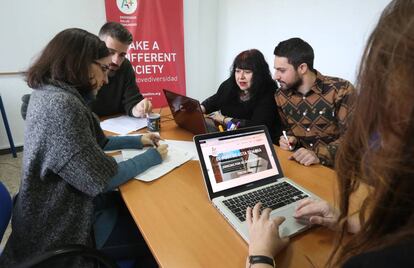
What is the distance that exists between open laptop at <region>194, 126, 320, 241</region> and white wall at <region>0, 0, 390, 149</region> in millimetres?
1339

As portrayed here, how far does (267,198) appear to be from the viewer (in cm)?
87

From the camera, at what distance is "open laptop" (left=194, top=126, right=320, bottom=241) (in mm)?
842

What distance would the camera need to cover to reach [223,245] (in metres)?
0.71

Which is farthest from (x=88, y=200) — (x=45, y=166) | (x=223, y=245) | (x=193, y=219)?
(x=223, y=245)

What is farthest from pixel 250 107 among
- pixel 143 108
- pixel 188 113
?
pixel 143 108

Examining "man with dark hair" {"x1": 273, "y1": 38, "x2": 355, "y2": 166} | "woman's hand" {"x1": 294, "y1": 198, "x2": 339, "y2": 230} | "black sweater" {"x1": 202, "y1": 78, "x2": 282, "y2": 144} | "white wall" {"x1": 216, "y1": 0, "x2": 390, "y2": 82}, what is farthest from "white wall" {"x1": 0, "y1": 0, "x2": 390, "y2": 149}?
"woman's hand" {"x1": 294, "y1": 198, "x2": 339, "y2": 230}

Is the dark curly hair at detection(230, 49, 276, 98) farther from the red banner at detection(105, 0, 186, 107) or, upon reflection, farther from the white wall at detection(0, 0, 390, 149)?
the red banner at detection(105, 0, 186, 107)

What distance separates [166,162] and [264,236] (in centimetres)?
62

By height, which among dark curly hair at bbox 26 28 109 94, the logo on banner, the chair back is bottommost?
the chair back

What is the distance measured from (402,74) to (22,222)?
1.14 metres

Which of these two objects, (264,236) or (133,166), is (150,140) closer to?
(133,166)

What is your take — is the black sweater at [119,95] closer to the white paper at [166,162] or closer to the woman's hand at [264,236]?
the white paper at [166,162]

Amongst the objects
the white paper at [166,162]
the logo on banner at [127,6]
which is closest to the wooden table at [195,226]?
the white paper at [166,162]

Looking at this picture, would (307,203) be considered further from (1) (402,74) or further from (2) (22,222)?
(2) (22,222)
